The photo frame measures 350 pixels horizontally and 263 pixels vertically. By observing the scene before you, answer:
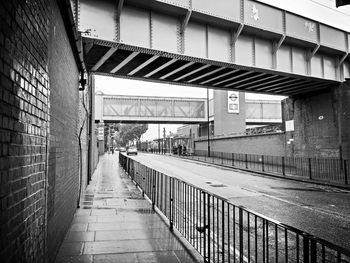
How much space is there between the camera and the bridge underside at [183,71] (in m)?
13.5

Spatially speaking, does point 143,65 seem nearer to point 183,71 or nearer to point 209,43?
point 183,71

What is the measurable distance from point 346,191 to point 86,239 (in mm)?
12507

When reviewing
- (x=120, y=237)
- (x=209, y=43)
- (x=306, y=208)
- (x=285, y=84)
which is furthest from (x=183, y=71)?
(x=120, y=237)

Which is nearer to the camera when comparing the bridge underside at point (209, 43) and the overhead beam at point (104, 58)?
the bridge underside at point (209, 43)

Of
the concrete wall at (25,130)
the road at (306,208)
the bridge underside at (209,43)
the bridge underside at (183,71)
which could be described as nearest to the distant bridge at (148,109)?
the bridge underside at (183,71)

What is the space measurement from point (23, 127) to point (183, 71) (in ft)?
48.5

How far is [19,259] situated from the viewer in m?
2.56

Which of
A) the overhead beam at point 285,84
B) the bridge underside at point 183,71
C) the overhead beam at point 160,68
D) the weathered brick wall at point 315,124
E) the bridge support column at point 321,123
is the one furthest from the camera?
the weathered brick wall at point 315,124

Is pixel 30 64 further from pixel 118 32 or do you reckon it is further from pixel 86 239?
pixel 118 32

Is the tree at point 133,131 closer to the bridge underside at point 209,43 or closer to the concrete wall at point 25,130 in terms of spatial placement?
the bridge underside at point 209,43

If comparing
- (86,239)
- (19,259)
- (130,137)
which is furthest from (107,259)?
(130,137)

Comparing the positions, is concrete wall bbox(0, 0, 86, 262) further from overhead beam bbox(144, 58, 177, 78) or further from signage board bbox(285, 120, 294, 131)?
signage board bbox(285, 120, 294, 131)

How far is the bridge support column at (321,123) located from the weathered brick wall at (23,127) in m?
18.8

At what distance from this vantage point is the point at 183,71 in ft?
55.9
